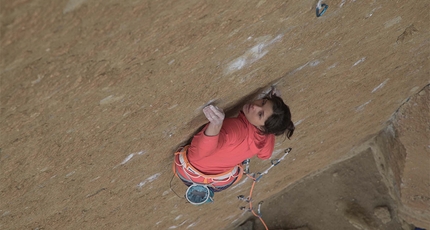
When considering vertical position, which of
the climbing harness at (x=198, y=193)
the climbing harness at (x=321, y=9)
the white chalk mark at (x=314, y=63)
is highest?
the climbing harness at (x=321, y=9)

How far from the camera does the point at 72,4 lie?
87 centimetres

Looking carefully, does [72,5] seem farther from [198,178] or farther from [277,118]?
[198,178]

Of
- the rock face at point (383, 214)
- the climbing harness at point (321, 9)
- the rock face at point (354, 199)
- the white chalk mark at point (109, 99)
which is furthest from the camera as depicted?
the rock face at point (383, 214)

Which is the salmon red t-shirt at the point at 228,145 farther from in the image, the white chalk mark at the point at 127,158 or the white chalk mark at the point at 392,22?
the white chalk mark at the point at 392,22

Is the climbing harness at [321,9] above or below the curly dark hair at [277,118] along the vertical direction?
above

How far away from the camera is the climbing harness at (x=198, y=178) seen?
187 centimetres

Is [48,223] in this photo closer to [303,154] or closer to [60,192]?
[60,192]

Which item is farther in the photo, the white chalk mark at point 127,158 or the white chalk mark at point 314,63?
the white chalk mark at point 314,63

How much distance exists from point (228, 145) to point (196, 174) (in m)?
0.25

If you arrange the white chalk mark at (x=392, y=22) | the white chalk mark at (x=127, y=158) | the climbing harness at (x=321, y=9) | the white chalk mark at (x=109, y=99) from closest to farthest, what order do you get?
1. the white chalk mark at (x=109, y=99)
2. the climbing harness at (x=321, y=9)
3. the white chalk mark at (x=127, y=158)
4. the white chalk mark at (x=392, y=22)

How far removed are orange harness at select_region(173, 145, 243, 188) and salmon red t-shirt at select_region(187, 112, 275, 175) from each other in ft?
0.08

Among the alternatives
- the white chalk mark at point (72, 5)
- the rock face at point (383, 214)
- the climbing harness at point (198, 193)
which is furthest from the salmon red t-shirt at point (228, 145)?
the rock face at point (383, 214)

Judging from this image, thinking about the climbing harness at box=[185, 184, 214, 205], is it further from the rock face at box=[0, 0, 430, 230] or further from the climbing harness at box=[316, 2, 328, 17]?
the climbing harness at box=[316, 2, 328, 17]

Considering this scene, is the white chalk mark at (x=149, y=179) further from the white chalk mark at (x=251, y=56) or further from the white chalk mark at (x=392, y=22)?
the white chalk mark at (x=392, y=22)
